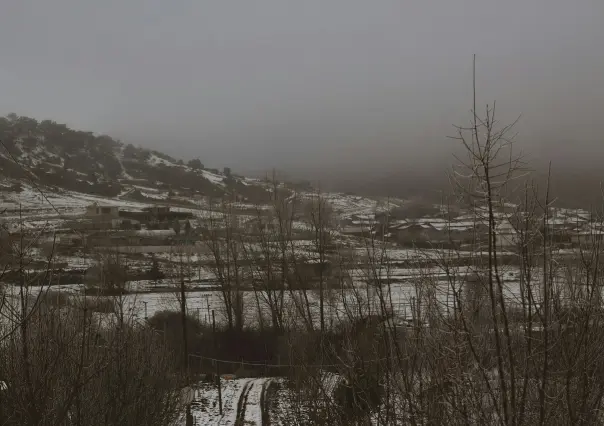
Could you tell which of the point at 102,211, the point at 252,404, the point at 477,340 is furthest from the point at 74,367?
the point at 102,211

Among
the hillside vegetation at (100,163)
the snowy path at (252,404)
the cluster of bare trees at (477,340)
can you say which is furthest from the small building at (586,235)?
the hillside vegetation at (100,163)

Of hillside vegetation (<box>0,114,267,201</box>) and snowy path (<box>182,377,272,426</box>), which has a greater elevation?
hillside vegetation (<box>0,114,267,201</box>)

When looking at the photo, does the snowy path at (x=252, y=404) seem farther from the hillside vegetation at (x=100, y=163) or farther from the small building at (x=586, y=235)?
the hillside vegetation at (x=100, y=163)

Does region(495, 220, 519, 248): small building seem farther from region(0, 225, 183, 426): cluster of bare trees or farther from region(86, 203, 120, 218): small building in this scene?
region(86, 203, 120, 218): small building

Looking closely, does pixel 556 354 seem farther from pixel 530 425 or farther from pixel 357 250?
pixel 357 250

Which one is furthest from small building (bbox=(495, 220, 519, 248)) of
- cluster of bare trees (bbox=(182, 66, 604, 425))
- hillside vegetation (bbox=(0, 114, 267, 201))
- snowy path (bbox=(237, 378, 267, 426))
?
hillside vegetation (bbox=(0, 114, 267, 201))

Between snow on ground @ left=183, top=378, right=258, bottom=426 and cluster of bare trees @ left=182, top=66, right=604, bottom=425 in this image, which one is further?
snow on ground @ left=183, top=378, right=258, bottom=426

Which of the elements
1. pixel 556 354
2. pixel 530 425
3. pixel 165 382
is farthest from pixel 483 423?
pixel 165 382

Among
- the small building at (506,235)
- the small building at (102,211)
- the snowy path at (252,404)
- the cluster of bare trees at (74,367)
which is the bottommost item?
the snowy path at (252,404)

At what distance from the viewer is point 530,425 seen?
4066 mm

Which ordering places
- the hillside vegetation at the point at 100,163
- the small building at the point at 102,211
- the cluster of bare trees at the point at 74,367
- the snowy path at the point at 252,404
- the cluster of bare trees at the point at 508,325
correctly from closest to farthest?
the cluster of bare trees at the point at 508,325 → the cluster of bare trees at the point at 74,367 → the snowy path at the point at 252,404 → the small building at the point at 102,211 → the hillside vegetation at the point at 100,163

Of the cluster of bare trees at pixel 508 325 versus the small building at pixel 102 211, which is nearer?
the cluster of bare trees at pixel 508 325

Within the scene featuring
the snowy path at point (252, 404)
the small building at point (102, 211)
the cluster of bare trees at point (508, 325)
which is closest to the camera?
the cluster of bare trees at point (508, 325)

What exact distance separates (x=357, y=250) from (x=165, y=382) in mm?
5654
